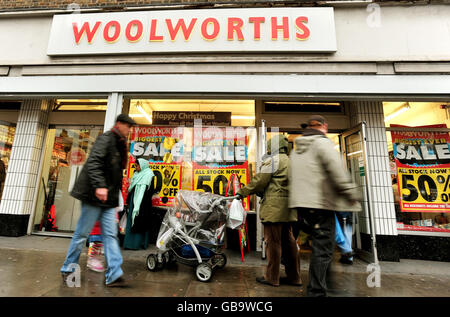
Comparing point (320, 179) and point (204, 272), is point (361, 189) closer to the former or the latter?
point (320, 179)

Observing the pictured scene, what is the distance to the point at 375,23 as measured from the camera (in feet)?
14.9

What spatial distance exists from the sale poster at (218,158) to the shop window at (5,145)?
5.01 m

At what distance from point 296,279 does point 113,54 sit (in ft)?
17.7

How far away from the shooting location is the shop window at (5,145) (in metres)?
6.07

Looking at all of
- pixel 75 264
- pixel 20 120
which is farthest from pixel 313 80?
pixel 20 120

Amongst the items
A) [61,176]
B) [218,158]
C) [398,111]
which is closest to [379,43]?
[398,111]

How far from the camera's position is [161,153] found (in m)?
5.85

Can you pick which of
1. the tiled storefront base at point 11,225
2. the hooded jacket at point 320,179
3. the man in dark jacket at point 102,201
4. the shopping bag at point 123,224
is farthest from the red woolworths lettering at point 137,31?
the tiled storefront base at point 11,225

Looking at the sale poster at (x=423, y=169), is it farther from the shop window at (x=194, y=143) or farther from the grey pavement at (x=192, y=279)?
the shop window at (x=194, y=143)

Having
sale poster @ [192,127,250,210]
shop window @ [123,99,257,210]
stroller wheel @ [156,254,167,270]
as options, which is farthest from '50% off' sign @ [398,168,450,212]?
stroller wheel @ [156,254,167,270]

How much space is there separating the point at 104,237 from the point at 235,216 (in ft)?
5.68

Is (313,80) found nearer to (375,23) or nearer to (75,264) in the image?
(375,23)

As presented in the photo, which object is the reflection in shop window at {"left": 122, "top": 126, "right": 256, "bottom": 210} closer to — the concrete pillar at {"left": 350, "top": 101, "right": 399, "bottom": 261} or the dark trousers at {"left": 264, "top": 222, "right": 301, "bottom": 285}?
the dark trousers at {"left": 264, "top": 222, "right": 301, "bottom": 285}

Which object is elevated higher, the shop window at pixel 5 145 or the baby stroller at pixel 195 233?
the shop window at pixel 5 145
